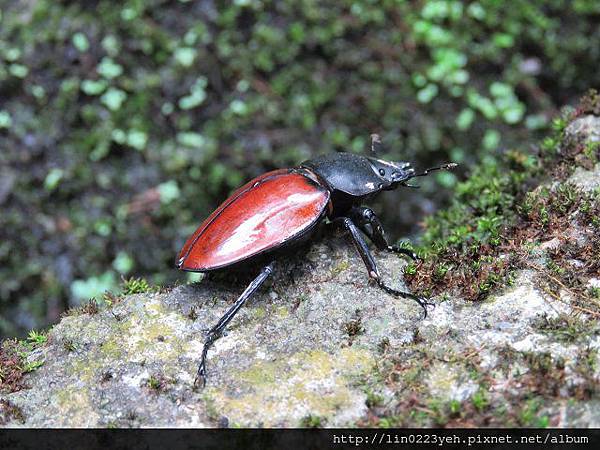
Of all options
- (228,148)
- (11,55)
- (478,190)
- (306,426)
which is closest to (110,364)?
(306,426)

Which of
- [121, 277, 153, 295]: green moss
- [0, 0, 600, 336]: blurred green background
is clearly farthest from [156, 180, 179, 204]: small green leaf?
[121, 277, 153, 295]: green moss

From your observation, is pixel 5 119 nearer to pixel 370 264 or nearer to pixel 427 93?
pixel 427 93

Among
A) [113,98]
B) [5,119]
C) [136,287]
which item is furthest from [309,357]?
[5,119]

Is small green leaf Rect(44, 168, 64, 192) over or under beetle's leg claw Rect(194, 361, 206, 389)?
under

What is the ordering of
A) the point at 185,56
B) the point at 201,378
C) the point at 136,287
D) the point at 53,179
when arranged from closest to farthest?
the point at 201,378, the point at 136,287, the point at 53,179, the point at 185,56

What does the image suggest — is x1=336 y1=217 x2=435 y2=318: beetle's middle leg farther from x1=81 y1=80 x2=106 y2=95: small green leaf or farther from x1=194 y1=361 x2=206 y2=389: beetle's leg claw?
x1=81 y1=80 x2=106 y2=95: small green leaf

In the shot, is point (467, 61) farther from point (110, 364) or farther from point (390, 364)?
point (110, 364)
